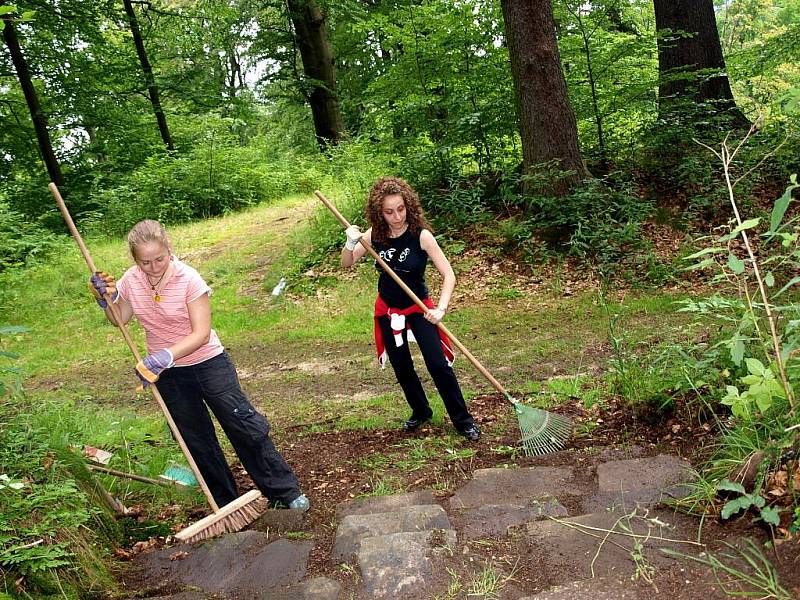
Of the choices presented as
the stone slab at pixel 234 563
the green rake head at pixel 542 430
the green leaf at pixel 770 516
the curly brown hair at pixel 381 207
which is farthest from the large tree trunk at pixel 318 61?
the green leaf at pixel 770 516

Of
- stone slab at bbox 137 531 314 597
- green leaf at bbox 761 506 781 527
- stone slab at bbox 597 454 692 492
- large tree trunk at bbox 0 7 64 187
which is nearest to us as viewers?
green leaf at bbox 761 506 781 527

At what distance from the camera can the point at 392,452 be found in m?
4.59

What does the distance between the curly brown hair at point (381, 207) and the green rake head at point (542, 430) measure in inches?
56.3

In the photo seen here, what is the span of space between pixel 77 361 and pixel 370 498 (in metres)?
6.55

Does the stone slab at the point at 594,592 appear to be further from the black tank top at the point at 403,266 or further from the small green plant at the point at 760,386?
the black tank top at the point at 403,266

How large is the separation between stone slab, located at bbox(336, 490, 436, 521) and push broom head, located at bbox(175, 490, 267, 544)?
0.48 m

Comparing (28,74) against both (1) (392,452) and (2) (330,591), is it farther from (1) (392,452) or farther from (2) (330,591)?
(2) (330,591)

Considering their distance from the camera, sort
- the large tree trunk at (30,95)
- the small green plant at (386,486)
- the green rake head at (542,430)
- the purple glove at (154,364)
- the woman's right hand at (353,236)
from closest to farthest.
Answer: the purple glove at (154,364) < the small green plant at (386,486) < the green rake head at (542,430) < the woman's right hand at (353,236) < the large tree trunk at (30,95)

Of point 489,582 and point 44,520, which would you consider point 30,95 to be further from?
point 489,582

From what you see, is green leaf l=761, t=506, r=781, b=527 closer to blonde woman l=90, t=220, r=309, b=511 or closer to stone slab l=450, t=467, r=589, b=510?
stone slab l=450, t=467, r=589, b=510

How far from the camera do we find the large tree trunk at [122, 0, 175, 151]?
16375mm

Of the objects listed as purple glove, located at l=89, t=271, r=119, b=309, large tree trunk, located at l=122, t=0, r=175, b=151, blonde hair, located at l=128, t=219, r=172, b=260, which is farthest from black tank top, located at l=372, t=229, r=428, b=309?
large tree trunk, located at l=122, t=0, r=175, b=151

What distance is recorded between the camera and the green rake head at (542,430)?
4016mm

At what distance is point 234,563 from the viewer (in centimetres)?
296
